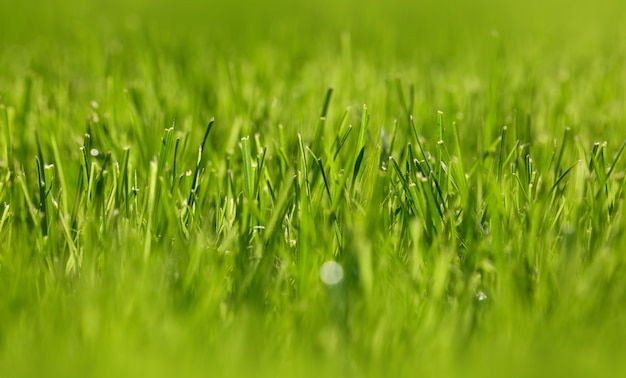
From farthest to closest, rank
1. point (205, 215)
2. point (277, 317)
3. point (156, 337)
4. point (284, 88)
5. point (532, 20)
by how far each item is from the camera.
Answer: point (532, 20) < point (284, 88) < point (205, 215) < point (277, 317) < point (156, 337)

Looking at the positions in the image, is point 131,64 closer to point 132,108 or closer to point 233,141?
point 132,108

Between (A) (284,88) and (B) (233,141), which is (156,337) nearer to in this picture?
(B) (233,141)

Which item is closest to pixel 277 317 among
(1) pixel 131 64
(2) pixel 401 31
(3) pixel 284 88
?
(3) pixel 284 88

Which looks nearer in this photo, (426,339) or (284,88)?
(426,339)

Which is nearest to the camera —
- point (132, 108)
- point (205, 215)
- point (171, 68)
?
point (205, 215)
